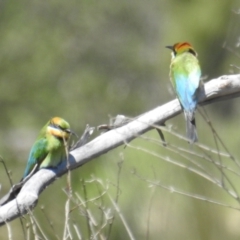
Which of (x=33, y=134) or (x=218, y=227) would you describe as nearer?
(x=218, y=227)

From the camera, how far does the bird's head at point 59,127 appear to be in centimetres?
328

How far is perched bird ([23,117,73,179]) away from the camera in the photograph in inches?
128

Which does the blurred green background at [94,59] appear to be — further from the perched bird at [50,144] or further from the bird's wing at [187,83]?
the perched bird at [50,144]

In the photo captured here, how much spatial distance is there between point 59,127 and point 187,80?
2.24ft

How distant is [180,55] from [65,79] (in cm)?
700

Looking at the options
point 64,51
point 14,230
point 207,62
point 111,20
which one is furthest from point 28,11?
point 14,230

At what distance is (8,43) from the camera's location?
370 inches

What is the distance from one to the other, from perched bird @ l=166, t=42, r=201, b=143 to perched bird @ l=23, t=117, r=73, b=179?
541 millimetres

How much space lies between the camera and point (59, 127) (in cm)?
331

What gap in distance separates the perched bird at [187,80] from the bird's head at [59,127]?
53 cm

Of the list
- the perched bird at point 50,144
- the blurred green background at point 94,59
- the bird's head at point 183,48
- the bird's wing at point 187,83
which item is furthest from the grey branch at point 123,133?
the blurred green background at point 94,59

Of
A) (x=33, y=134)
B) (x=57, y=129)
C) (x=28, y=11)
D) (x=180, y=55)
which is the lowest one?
(x=57, y=129)

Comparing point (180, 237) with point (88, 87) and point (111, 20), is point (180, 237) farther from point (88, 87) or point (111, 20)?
point (111, 20)

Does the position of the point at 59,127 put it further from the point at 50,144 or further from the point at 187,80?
the point at 187,80
